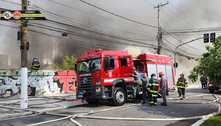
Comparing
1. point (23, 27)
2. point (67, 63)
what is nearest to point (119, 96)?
point (23, 27)

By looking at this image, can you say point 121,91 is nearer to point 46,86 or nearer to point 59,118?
point 59,118

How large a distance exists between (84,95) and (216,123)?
9.15m

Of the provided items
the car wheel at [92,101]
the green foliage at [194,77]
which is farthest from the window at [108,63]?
the green foliage at [194,77]

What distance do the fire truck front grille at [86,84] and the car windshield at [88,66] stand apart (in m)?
0.38

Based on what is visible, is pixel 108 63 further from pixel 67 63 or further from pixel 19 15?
pixel 67 63

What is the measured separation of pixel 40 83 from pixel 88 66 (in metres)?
15.0

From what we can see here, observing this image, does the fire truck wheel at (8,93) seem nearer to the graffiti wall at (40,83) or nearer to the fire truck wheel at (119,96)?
the graffiti wall at (40,83)

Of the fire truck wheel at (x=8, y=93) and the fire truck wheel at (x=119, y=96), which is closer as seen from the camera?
the fire truck wheel at (x=119, y=96)

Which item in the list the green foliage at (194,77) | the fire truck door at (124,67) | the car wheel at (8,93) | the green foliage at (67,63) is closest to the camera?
the fire truck door at (124,67)

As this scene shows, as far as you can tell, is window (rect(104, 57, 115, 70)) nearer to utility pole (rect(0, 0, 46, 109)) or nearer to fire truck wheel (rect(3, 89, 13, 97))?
utility pole (rect(0, 0, 46, 109))

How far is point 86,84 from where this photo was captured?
64.9 feet

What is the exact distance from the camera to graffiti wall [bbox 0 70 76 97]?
32375 millimetres

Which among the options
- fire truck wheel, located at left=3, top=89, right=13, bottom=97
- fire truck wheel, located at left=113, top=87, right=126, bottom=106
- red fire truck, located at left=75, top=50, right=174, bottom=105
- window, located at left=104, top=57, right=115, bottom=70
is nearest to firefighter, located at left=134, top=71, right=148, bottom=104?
red fire truck, located at left=75, top=50, right=174, bottom=105

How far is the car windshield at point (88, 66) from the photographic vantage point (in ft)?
63.8
